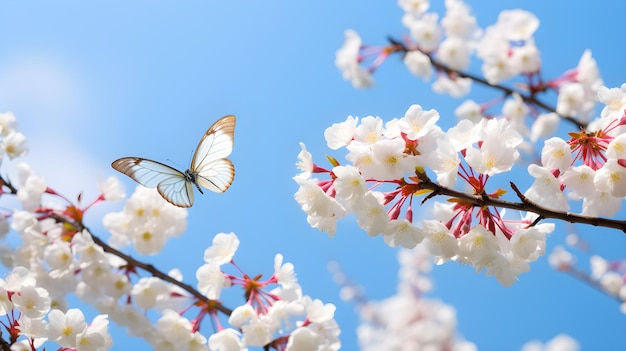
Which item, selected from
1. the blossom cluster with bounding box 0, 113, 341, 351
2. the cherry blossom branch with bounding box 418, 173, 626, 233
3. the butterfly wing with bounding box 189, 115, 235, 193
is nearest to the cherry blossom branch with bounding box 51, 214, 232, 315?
the blossom cluster with bounding box 0, 113, 341, 351

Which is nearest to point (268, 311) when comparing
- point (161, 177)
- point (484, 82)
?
point (161, 177)

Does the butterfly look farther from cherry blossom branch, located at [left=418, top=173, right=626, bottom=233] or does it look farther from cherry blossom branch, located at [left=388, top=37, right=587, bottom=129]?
cherry blossom branch, located at [left=388, top=37, right=587, bottom=129]

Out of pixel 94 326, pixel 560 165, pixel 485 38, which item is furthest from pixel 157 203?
pixel 485 38

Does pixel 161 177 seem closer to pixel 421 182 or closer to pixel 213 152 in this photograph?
pixel 213 152

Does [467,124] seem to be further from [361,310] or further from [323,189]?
[361,310]

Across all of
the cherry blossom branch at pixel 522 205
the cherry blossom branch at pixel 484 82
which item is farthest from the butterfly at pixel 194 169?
the cherry blossom branch at pixel 484 82
